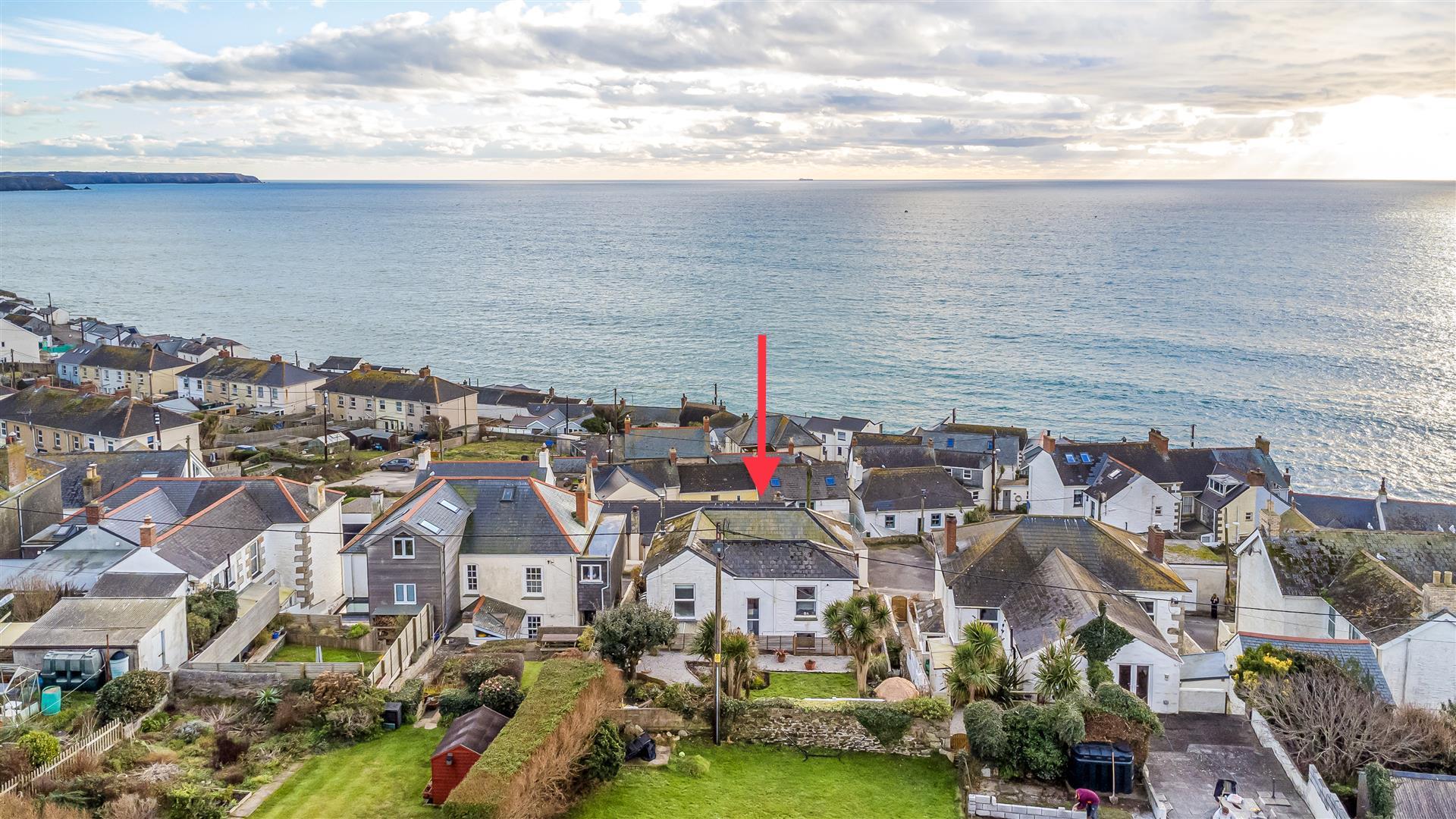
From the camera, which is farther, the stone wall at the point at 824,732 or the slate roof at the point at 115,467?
the slate roof at the point at 115,467

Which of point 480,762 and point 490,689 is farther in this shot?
point 490,689

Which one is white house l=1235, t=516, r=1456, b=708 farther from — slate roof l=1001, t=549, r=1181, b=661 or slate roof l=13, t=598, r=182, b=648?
slate roof l=13, t=598, r=182, b=648

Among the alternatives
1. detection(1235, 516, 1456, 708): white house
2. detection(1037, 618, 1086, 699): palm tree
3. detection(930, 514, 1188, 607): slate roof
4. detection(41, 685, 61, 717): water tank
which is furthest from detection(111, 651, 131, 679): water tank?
detection(1235, 516, 1456, 708): white house

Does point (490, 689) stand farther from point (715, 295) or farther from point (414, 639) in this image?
point (715, 295)

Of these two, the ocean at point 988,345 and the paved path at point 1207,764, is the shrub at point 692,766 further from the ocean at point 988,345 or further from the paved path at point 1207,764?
the ocean at point 988,345

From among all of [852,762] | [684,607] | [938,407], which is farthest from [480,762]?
[938,407]

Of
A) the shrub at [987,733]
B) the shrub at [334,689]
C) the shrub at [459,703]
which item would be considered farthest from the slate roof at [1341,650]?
the shrub at [334,689]
